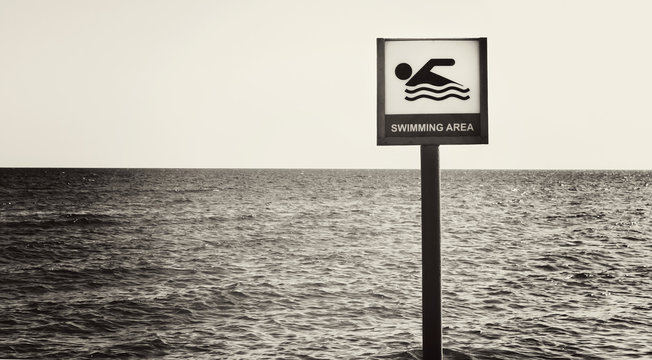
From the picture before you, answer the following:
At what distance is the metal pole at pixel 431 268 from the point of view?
13.4ft

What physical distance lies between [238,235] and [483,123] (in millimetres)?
35593

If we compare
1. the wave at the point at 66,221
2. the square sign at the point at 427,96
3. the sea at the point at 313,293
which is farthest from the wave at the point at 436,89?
the wave at the point at 66,221

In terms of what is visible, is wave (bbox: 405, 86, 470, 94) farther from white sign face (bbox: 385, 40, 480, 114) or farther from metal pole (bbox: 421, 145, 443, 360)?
metal pole (bbox: 421, 145, 443, 360)

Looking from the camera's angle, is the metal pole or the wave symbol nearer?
the metal pole

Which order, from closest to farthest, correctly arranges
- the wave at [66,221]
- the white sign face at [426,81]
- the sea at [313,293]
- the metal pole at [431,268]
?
1. the metal pole at [431,268]
2. the white sign face at [426,81]
3. the sea at [313,293]
4. the wave at [66,221]

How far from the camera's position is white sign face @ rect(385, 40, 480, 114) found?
4191 mm

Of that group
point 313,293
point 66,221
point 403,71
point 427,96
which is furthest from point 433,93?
point 66,221

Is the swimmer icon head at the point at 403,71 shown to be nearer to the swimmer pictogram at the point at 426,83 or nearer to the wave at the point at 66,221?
the swimmer pictogram at the point at 426,83

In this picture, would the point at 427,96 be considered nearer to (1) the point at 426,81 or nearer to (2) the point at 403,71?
(1) the point at 426,81

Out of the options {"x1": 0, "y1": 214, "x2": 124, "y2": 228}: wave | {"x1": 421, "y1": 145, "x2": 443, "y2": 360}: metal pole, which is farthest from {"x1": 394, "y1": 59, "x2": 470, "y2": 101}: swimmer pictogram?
{"x1": 0, "y1": 214, "x2": 124, "y2": 228}: wave

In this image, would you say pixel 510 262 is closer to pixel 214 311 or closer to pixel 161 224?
pixel 214 311

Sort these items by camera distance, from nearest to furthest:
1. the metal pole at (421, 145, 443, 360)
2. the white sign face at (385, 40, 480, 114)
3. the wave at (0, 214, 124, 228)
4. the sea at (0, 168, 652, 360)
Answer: the metal pole at (421, 145, 443, 360)
the white sign face at (385, 40, 480, 114)
the sea at (0, 168, 652, 360)
the wave at (0, 214, 124, 228)

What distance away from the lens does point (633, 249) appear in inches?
1268

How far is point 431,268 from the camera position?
408 cm
